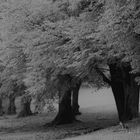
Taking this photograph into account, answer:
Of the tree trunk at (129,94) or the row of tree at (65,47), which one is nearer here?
the row of tree at (65,47)

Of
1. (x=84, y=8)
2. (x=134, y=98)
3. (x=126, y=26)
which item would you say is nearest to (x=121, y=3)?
(x=126, y=26)

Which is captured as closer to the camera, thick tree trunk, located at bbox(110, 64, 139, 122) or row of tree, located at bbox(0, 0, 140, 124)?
row of tree, located at bbox(0, 0, 140, 124)

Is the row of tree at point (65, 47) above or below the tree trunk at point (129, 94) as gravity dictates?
above

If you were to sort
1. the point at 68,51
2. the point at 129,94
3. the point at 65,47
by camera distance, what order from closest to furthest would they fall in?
the point at 65,47
the point at 68,51
the point at 129,94

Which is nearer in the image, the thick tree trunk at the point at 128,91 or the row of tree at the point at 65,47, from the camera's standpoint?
the row of tree at the point at 65,47

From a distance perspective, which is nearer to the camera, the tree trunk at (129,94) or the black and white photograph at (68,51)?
the black and white photograph at (68,51)

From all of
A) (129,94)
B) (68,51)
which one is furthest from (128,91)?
(68,51)

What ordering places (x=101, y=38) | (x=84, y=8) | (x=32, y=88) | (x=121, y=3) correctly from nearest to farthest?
(x=121, y=3) < (x=101, y=38) < (x=84, y=8) < (x=32, y=88)

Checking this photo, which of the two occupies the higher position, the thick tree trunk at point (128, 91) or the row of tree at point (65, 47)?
the row of tree at point (65, 47)

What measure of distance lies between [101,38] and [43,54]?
545 cm

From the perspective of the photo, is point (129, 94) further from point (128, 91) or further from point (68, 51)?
point (68, 51)

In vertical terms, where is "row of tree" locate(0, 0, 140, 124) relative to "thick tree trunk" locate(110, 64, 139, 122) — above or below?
above

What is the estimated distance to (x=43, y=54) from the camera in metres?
22.8

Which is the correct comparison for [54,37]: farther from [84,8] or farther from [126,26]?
[126,26]
